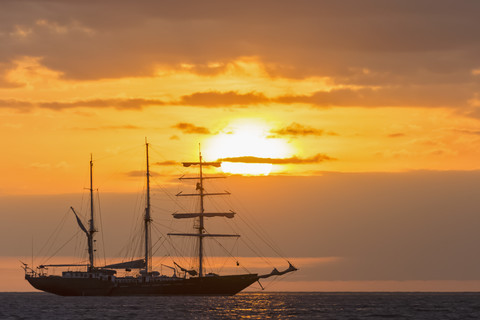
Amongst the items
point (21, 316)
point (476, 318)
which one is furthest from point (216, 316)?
point (476, 318)

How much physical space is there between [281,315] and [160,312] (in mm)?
19802

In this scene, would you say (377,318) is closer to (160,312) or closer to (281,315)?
(281,315)

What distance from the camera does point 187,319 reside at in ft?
426

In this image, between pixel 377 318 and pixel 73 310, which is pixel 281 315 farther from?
pixel 73 310

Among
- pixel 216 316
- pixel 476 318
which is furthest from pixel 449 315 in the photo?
pixel 216 316

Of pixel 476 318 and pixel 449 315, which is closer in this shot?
pixel 476 318

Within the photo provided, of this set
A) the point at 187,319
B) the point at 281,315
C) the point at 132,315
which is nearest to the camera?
the point at 187,319

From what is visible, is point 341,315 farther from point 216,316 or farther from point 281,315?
point 216,316

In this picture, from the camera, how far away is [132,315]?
454 ft

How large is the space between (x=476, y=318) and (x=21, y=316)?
71869mm

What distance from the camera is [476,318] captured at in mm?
141375

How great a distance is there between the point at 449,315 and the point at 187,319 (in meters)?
48.2

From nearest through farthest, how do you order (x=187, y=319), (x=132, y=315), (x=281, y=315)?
(x=187, y=319), (x=132, y=315), (x=281, y=315)

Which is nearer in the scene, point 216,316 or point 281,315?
point 216,316
